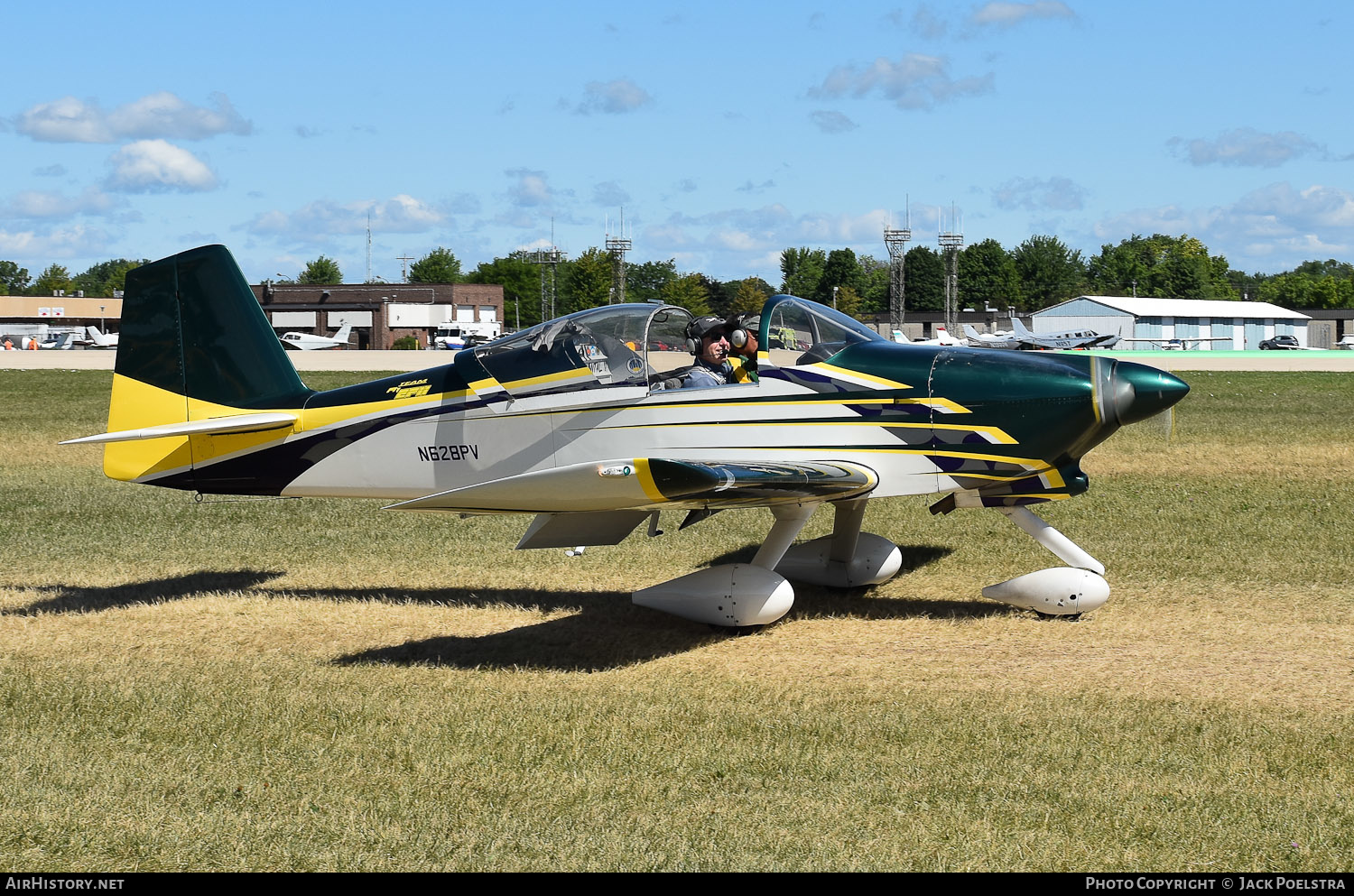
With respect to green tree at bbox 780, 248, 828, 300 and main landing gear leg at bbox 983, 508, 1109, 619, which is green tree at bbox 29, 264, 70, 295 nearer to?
green tree at bbox 780, 248, 828, 300

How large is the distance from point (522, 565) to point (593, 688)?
13.6 feet

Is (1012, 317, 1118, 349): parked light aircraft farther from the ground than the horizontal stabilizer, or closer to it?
farther from the ground

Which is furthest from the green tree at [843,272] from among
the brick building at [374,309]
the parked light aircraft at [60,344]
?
the parked light aircraft at [60,344]

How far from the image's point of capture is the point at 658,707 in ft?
22.7

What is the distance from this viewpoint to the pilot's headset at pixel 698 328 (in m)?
9.37

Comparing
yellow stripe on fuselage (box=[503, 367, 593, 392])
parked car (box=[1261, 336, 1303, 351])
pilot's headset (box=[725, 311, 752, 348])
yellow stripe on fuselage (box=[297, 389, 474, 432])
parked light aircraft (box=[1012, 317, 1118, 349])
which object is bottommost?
yellow stripe on fuselage (box=[297, 389, 474, 432])

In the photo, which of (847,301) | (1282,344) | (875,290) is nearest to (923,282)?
(875,290)

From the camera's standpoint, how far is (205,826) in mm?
5203

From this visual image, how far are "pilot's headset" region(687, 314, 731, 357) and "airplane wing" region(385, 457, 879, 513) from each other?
152 cm

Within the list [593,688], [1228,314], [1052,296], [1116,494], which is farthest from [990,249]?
[593,688]

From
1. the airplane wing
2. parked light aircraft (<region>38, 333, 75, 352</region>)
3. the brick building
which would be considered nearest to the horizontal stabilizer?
the airplane wing

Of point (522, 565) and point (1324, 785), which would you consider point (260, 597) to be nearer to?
point (522, 565)

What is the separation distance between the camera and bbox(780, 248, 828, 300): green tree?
13100 centimetres

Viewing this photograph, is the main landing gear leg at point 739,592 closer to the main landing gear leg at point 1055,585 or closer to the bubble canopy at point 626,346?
the bubble canopy at point 626,346
